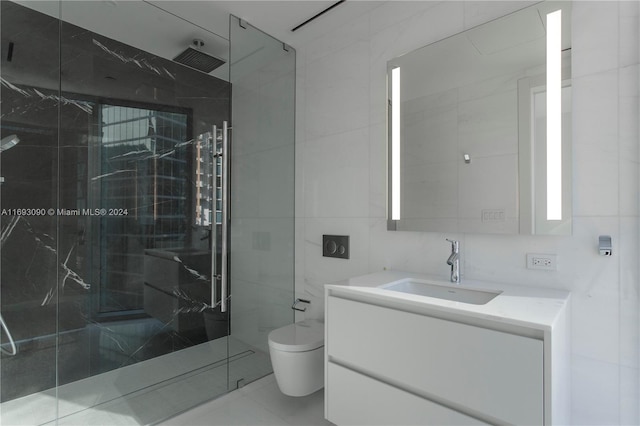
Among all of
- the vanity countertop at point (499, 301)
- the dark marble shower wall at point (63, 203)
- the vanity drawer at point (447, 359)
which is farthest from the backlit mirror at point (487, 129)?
the dark marble shower wall at point (63, 203)

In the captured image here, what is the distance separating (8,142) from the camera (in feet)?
5.37

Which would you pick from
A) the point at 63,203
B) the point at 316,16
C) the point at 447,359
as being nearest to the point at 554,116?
the point at 447,359

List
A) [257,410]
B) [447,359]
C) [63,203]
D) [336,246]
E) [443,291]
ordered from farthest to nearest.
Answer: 1. [336,246]
2. [257,410]
3. [63,203]
4. [443,291]
5. [447,359]

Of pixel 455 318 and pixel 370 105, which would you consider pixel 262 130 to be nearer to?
pixel 370 105

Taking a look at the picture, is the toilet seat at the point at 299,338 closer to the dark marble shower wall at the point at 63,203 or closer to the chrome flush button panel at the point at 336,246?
the chrome flush button panel at the point at 336,246

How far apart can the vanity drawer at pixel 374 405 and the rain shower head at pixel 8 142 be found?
1944 mm

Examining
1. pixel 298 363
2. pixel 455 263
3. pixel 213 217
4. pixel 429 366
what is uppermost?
pixel 213 217

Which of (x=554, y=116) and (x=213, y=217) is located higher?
(x=554, y=116)

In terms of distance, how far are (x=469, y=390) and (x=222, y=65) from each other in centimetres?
236

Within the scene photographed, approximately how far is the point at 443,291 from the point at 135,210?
73.4 inches

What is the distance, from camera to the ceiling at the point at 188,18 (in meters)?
1.85

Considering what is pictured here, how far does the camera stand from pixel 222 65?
90.5 inches

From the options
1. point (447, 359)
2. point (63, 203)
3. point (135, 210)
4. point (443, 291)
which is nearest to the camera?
point (447, 359)

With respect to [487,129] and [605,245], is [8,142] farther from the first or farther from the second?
[605,245]
